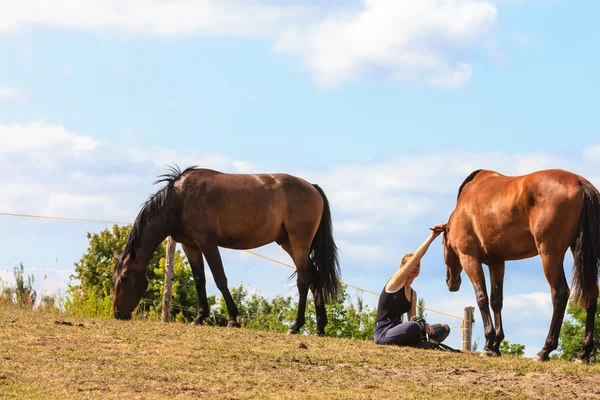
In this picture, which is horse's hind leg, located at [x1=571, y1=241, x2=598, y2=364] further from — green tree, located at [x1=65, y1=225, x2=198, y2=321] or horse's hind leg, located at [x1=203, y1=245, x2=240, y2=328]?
green tree, located at [x1=65, y1=225, x2=198, y2=321]

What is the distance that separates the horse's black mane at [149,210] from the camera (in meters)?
15.1

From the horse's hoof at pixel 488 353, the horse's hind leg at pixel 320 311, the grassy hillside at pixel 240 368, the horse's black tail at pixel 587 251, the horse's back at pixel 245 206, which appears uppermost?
the horse's back at pixel 245 206

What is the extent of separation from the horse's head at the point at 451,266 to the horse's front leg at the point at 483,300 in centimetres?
99

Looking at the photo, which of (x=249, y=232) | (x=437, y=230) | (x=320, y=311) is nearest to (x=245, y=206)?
(x=249, y=232)

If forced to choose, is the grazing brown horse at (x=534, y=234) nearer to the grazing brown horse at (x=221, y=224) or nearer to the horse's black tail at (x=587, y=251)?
the horse's black tail at (x=587, y=251)

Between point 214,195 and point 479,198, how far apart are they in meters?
4.49

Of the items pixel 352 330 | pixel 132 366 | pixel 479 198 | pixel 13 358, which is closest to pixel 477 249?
pixel 479 198

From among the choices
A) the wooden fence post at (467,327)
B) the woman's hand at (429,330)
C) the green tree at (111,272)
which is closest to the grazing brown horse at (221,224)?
the woman's hand at (429,330)

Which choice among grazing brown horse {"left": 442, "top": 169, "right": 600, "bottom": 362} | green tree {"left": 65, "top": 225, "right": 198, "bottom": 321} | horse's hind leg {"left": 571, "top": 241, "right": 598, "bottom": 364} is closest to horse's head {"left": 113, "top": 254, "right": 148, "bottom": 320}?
grazing brown horse {"left": 442, "top": 169, "right": 600, "bottom": 362}

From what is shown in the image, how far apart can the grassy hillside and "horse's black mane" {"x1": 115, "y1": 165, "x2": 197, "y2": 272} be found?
6.74 feet

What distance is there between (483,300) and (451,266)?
4.61 feet

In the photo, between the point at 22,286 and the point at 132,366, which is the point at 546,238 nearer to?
the point at 132,366

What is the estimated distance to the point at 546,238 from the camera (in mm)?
11430

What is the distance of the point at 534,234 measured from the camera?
37.9ft
